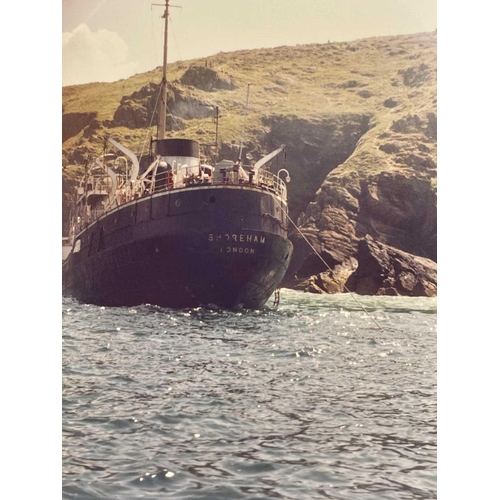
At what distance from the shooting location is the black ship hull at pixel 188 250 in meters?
10.9

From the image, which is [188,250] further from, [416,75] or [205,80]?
[416,75]

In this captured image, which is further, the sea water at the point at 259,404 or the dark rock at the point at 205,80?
the dark rock at the point at 205,80

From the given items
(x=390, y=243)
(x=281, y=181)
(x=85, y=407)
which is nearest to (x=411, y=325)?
A: (x=390, y=243)

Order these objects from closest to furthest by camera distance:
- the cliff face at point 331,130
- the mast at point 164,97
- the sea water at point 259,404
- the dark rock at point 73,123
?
the sea water at point 259,404 < the cliff face at point 331,130 < the mast at point 164,97 < the dark rock at point 73,123

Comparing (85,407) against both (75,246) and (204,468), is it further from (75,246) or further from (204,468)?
(75,246)

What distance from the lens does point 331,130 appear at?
8.76m

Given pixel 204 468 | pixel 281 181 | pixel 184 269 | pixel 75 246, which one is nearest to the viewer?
pixel 204 468

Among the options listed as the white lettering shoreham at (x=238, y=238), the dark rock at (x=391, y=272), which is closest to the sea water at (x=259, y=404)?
the dark rock at (x=391, y=272)

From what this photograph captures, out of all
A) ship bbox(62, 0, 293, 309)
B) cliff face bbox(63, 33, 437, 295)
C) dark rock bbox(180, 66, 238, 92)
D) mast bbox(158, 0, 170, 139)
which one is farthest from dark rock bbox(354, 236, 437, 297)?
mast bbox(158, 0, 170, 139)

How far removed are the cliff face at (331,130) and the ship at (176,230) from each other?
0.84 feet

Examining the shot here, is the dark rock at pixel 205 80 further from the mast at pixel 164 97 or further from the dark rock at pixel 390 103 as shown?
the dark rock at pixel 390 103

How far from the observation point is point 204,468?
6.55 meters
